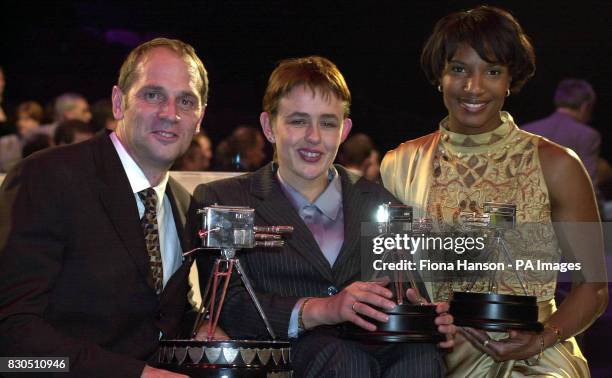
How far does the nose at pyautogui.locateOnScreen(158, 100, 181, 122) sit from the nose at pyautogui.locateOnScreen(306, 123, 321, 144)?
1.18 feet

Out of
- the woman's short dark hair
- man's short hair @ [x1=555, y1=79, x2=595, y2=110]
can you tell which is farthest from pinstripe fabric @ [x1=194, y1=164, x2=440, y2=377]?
man's short hair @ [x1=555, y1=79, x2=595, y2=110]

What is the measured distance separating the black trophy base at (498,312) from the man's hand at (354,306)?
23cm

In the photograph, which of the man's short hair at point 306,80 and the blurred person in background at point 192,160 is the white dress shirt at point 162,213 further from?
the blurred person in background at point 192,160

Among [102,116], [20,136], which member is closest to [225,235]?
[102,116]

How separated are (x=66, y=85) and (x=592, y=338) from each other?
5.51m

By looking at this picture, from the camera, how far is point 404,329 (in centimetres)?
221

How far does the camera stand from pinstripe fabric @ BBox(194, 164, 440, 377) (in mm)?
2309

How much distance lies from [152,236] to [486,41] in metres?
1.09

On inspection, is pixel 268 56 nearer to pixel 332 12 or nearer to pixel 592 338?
pixel 332 12

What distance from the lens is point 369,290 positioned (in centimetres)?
224

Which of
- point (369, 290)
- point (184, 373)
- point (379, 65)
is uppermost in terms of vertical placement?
point (379, 65)

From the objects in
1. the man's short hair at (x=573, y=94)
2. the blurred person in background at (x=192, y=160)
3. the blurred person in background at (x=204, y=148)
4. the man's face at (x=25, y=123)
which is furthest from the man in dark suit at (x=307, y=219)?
the man's face at (x=25, y=123)

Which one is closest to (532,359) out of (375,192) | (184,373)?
(375,192)

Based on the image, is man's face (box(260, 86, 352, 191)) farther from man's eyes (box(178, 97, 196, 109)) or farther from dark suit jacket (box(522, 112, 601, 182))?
dark suit jacket (box(522, 112, 601, 182))
